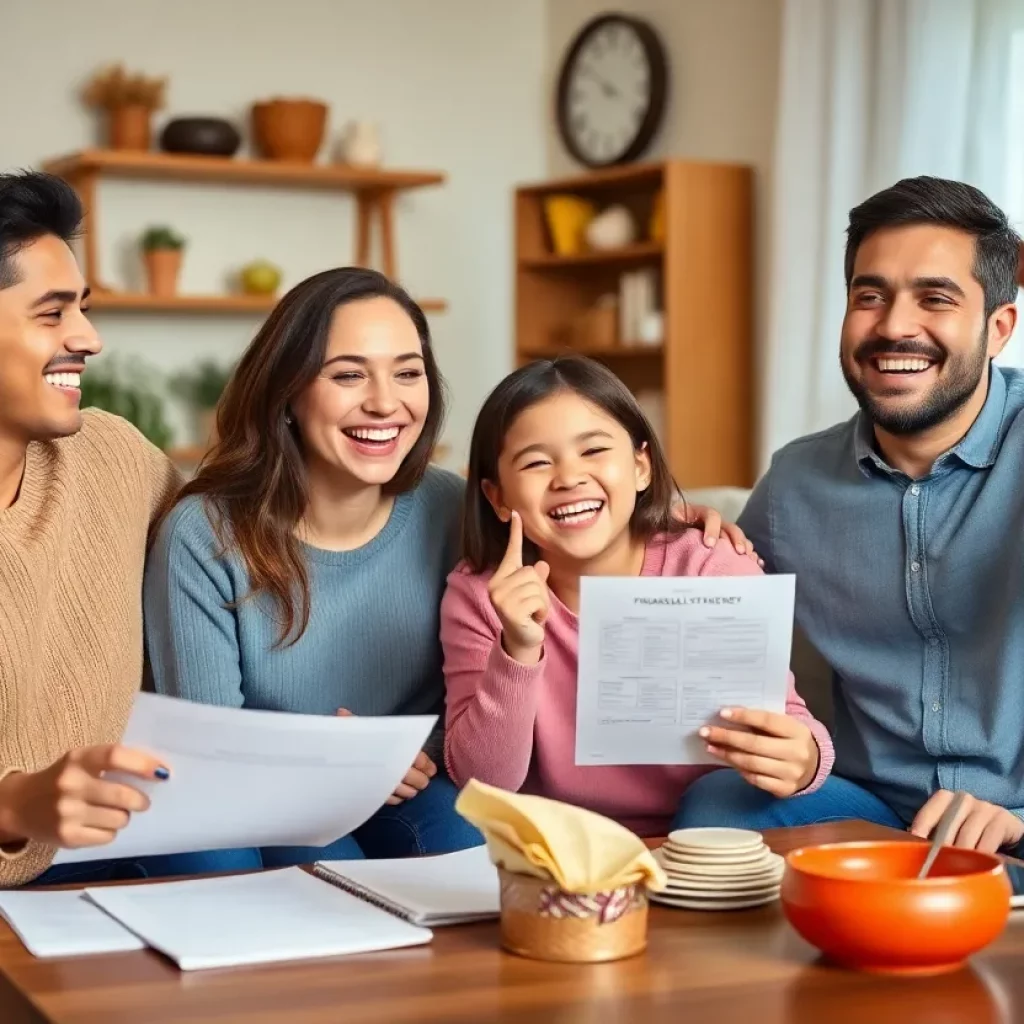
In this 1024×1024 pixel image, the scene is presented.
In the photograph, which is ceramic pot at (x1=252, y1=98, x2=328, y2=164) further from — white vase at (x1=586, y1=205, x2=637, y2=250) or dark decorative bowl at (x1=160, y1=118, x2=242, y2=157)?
white vase at (x1=586, y1=205, x2=637, y2=250)

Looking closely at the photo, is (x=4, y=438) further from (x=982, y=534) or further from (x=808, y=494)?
(x=982, y=534)

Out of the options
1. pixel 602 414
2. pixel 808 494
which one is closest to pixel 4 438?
pixel 602 414

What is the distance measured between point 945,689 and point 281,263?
3.84 metres

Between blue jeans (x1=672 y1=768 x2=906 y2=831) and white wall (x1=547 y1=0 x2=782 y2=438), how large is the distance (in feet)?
11.1

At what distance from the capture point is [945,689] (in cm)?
229

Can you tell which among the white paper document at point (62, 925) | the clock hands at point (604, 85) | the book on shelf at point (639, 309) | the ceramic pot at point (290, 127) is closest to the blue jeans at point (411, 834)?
the white paper document at point (62, 925)

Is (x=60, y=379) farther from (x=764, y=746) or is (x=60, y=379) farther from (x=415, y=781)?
(x=764, y=746)

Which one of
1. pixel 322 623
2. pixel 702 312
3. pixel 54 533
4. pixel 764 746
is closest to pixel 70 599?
pixel 54 533

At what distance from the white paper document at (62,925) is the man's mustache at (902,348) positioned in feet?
4.28

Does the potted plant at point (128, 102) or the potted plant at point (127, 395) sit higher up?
the potted plant at point (128, 102)

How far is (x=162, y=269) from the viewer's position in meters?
5.29

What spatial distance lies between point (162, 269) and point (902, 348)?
343 centimetres

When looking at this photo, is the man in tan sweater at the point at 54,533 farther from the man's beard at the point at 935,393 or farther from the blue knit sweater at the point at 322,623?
the man's beard at the point at 935,393

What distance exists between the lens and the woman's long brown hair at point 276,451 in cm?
227
